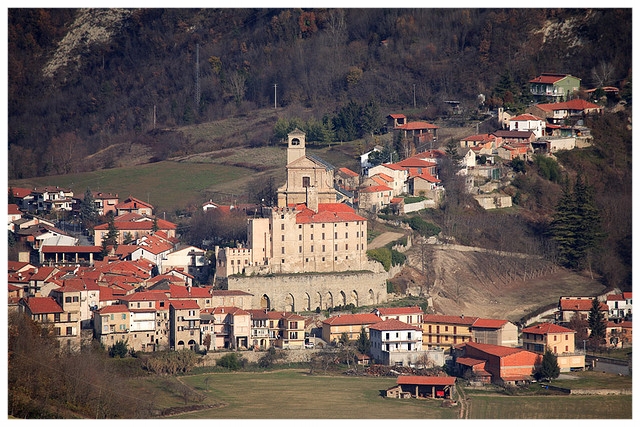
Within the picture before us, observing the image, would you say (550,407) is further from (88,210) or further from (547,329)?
(88,210)

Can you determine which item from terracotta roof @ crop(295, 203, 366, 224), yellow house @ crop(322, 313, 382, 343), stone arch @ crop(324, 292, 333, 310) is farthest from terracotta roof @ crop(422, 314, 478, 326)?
terracotta roof @ crop(295, 203, 366, 224)

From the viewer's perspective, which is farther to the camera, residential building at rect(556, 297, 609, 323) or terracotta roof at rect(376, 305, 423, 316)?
residential building at rect(556, 297, 609, 323)

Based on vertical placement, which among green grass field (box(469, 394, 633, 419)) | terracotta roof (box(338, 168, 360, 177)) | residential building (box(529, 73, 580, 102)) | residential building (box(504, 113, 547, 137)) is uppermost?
residential building (box(529, 73, 580, 102))

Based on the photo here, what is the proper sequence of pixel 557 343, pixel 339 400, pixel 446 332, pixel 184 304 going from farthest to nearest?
pixel 446 332 < pixel 557 343 < pixel 184 304 < pixel 339 400

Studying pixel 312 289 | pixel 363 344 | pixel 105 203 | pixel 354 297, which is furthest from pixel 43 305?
pixel 105 203

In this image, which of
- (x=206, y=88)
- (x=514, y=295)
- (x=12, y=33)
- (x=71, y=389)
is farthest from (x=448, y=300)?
(x=12, y=33)

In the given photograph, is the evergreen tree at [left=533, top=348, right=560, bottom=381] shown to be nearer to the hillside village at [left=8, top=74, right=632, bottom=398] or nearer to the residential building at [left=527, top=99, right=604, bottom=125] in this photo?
the hillside village at [left=8, top=74, right=632, bottom=398]
